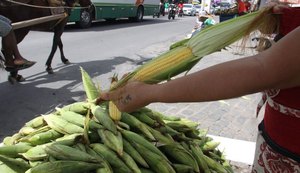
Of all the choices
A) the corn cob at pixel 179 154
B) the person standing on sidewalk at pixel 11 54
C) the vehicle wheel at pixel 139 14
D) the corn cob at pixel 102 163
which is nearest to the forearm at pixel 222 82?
the corn cob at pixel 102 163

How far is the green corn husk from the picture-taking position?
58.9 inches

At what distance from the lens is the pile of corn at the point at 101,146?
1627 mm

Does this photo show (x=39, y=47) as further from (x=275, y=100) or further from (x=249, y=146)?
(x=275, y=100)

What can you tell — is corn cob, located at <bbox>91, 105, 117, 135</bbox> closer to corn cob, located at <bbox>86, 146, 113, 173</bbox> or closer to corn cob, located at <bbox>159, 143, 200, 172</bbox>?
corn cob, located at <bbox>86, 146, 113, 173</bbox>

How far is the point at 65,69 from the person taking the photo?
28.1ft

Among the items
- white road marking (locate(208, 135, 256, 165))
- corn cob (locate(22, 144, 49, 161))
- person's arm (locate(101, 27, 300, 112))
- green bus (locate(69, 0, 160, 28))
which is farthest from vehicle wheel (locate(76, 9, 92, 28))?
person's arm (locate(101, 27, 300, 112))

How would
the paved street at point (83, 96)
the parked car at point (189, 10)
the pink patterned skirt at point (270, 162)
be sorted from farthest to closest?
the parked car at point (189, 10), the paved street at point (83, 96), the pink patterned skirt at point (270, 162)

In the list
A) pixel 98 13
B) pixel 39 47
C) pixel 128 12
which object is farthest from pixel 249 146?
pixel 128 12

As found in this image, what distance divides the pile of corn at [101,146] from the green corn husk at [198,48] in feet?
1.15

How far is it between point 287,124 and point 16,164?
1.18 metres

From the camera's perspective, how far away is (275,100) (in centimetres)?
145

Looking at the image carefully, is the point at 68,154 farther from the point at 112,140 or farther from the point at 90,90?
the point at 90,90

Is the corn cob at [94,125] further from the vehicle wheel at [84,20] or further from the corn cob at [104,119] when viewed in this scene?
the vehicle wheel at [84,20]

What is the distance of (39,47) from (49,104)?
5.64m
